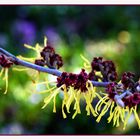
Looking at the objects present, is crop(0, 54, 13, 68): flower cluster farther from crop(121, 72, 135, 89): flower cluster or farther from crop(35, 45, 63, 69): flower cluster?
crop(121, 72, 135, 89): flower cluster

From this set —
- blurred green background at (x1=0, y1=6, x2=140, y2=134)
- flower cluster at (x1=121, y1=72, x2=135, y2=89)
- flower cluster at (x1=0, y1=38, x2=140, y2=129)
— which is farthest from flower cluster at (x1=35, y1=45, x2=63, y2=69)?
blurred green background at (x1=0, y1=6, x2=140, y2=134)

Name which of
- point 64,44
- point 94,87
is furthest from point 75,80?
point 64,44

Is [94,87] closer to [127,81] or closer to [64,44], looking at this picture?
[127,81]

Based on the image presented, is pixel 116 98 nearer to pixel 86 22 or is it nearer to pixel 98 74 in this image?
pixel 98 74

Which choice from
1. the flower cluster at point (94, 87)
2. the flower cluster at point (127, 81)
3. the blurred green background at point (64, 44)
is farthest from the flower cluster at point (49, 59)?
the blurred green background at point (64, 44)

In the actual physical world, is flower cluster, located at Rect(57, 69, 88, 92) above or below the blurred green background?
below

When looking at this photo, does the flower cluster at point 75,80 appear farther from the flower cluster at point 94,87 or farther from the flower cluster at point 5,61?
the flower cluster at point 5,61

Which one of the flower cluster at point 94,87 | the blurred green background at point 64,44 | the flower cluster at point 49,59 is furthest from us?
the blurred green background at point 64,44
